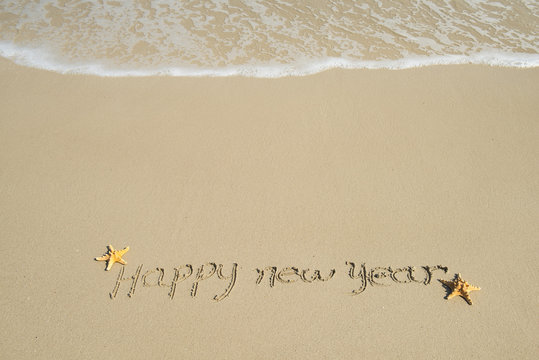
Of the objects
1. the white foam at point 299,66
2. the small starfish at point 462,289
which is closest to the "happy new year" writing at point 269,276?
the small starfish at point 462,289

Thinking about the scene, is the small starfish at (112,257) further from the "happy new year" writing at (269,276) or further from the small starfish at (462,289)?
the small starfish at (462,289)

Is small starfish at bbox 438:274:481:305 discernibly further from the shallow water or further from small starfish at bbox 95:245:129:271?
the shallow water

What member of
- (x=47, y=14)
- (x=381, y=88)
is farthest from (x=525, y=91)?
(x=47, y=14)

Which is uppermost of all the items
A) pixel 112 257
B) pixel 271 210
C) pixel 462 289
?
pixel 462 289

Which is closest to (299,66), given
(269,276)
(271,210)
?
(271,210)

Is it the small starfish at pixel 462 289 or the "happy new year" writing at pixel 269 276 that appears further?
the "happy new year" writing at pixel 269 276

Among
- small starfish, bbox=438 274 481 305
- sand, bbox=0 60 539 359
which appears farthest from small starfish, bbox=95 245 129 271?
small starfish, bbox=438 274 481 305

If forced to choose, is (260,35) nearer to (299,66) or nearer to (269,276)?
(299,66)
